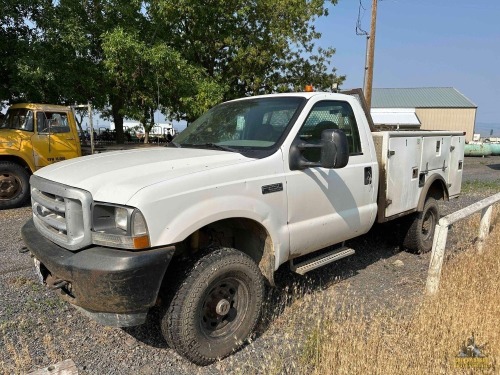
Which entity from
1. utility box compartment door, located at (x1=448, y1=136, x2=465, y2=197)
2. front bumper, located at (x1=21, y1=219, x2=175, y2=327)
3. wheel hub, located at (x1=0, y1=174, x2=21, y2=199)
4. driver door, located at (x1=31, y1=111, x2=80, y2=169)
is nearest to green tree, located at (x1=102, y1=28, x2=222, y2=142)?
driver door, located at (x1=31, y1=111, x2=80, y2=169)

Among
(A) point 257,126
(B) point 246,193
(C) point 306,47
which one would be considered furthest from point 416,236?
(C) point 306,47

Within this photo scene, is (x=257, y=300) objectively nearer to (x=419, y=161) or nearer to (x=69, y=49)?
(x=419, y=161)

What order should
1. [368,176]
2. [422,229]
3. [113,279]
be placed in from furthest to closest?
1. [422,229]
2. [368,176]
3. [113,279]

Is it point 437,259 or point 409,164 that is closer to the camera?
point 437,259

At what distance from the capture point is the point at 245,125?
3.75m

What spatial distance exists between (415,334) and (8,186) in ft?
26.7

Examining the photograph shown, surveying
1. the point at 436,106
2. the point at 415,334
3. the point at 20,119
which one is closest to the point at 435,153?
the point at 415,334

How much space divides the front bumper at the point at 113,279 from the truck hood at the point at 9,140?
6811mm

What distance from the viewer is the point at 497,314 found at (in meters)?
3.21

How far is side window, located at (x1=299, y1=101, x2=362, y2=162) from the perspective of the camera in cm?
353

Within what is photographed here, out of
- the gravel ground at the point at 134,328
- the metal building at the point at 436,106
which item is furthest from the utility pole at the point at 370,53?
the metal building at the point at 436,106

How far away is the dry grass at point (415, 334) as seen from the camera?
261 cm

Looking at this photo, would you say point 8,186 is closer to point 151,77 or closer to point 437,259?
point 151,77

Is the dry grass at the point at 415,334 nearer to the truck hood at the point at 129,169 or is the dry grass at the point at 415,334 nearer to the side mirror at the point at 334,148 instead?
the side mirror at the point at 334,148
